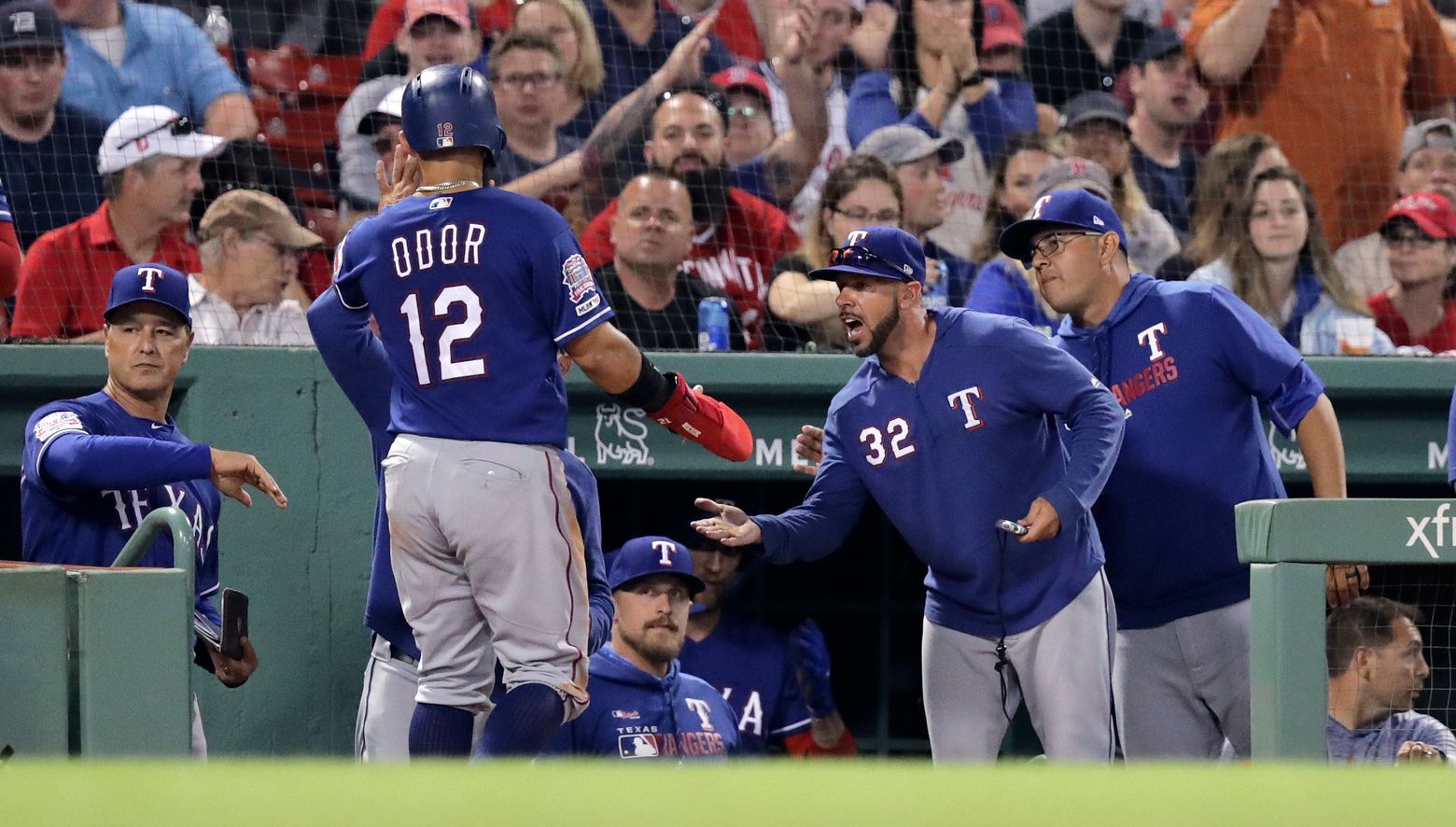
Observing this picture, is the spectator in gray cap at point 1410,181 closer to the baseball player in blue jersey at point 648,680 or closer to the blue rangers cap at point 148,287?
the baseball player in blue jersey at point 648,680

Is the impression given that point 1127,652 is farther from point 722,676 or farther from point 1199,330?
point 722,676

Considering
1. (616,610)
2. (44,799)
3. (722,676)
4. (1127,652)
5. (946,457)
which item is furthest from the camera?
(722,676)

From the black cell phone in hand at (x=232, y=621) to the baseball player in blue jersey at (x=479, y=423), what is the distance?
1.96 ft

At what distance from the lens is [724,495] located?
6473 mm

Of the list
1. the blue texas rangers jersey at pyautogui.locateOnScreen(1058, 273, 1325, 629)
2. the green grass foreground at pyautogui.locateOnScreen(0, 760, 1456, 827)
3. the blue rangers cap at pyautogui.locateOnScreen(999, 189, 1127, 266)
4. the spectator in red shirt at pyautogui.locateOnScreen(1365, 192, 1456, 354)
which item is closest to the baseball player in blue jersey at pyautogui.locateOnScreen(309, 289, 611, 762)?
the blue rangers cap at pyautogui.locateOnScreen(999, 189, 1127, 266)

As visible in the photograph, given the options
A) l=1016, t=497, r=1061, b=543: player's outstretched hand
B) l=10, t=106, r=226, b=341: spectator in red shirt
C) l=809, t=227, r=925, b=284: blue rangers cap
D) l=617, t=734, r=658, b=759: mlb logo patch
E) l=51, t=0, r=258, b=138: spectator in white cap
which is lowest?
→ l=617, t=734, r=658, b=759: mlb logo patch

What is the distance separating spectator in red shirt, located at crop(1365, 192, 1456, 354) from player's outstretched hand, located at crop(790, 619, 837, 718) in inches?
87.3

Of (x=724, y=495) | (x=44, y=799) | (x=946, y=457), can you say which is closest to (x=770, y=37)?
(x=724, y=495)

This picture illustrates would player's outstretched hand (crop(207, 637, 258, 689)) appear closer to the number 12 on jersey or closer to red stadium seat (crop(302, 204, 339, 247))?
the number 12 on jersey

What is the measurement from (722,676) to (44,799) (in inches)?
185

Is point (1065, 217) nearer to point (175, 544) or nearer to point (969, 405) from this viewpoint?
point (969, 405)

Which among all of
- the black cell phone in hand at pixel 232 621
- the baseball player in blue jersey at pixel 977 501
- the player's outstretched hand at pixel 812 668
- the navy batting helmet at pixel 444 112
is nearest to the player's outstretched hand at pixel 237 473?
the black cell phone in hand at pixel 232 621

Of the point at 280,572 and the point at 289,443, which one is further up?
the point at 289,443

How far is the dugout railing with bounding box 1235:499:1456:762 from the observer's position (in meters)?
3.32
